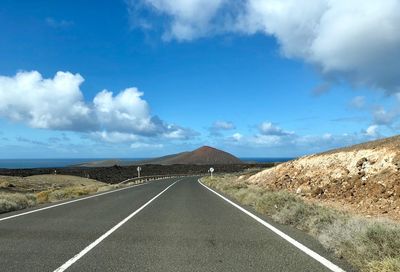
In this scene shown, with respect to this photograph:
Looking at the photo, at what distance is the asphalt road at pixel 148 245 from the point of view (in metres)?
7.89

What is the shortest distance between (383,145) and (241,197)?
8033 mm

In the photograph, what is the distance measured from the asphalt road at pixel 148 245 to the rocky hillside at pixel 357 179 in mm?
6751

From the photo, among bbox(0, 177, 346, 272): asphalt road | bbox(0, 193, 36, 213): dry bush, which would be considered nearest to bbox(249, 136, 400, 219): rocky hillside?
bbox(0, 177, 346, 272): asphalt road

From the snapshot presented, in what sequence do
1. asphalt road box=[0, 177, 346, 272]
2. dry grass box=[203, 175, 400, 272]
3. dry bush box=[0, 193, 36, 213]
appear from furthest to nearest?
dry bush box=[0, 193, 36, 213]
asphalt road box=[0, 177, 346, 272]
dry grass box=[203, 175, 400, 272]

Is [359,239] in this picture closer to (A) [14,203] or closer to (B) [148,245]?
(B) [148,245]

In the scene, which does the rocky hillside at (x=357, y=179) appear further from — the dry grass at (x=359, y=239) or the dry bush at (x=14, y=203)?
the dry bush at (x=14, y=203)

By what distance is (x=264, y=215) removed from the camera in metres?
15.9

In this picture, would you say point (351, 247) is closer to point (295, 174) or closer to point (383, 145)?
point (383, 145)

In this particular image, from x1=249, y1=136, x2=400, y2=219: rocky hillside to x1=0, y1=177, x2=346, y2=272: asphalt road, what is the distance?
22.2 ft

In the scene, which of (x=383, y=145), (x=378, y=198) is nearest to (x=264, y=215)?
(x=378, y=198)

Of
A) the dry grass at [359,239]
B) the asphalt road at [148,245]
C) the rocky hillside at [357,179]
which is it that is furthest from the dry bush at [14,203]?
the rocky hillside at [357,179]

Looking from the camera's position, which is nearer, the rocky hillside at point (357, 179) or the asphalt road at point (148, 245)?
the asphalt road at point (148, 245)

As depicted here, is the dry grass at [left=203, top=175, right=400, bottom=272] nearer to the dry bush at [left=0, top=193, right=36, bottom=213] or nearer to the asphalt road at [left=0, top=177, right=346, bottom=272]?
the asphalt road at [left=0, top=177, right=346, bottom=272]

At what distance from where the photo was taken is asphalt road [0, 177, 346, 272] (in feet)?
25.9
